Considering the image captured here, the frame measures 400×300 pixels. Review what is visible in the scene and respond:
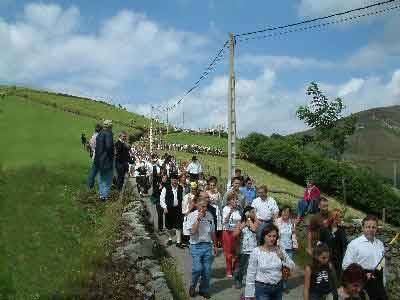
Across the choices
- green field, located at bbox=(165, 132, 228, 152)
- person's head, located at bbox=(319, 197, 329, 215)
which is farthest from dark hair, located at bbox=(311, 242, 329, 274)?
green field, located at bbox=(165, 132, 228, 152)

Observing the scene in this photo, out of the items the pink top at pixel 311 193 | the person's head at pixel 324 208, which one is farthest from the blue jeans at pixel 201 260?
the pink top at pixel 311 193

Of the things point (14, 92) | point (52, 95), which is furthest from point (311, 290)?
point (52, 95)

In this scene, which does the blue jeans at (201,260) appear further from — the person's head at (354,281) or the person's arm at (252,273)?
the person's head at (354,281)

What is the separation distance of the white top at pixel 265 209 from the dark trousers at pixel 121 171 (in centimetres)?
645

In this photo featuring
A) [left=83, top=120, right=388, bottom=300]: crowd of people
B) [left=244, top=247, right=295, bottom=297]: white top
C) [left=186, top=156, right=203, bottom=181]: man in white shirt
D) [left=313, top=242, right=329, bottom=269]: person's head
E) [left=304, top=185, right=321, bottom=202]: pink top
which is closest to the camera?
[left=313, top=242, right=329, bottom=269]: person's head

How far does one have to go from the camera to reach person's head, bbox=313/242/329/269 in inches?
271

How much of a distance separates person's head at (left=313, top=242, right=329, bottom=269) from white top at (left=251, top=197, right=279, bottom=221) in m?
5.17

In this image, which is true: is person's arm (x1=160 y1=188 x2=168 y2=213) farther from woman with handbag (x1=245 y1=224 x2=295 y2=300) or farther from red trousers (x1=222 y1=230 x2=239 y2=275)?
woman with handbag (x1=245 y1=224 x2=295 y2=300)

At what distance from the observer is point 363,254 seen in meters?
8.08

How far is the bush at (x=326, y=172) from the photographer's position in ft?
160

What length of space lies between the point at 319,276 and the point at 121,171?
37.8 feet

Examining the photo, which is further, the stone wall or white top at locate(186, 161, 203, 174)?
white top at locate(186, 161, 203, 174)

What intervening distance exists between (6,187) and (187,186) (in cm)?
691

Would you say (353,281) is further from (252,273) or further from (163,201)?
(163,201)
